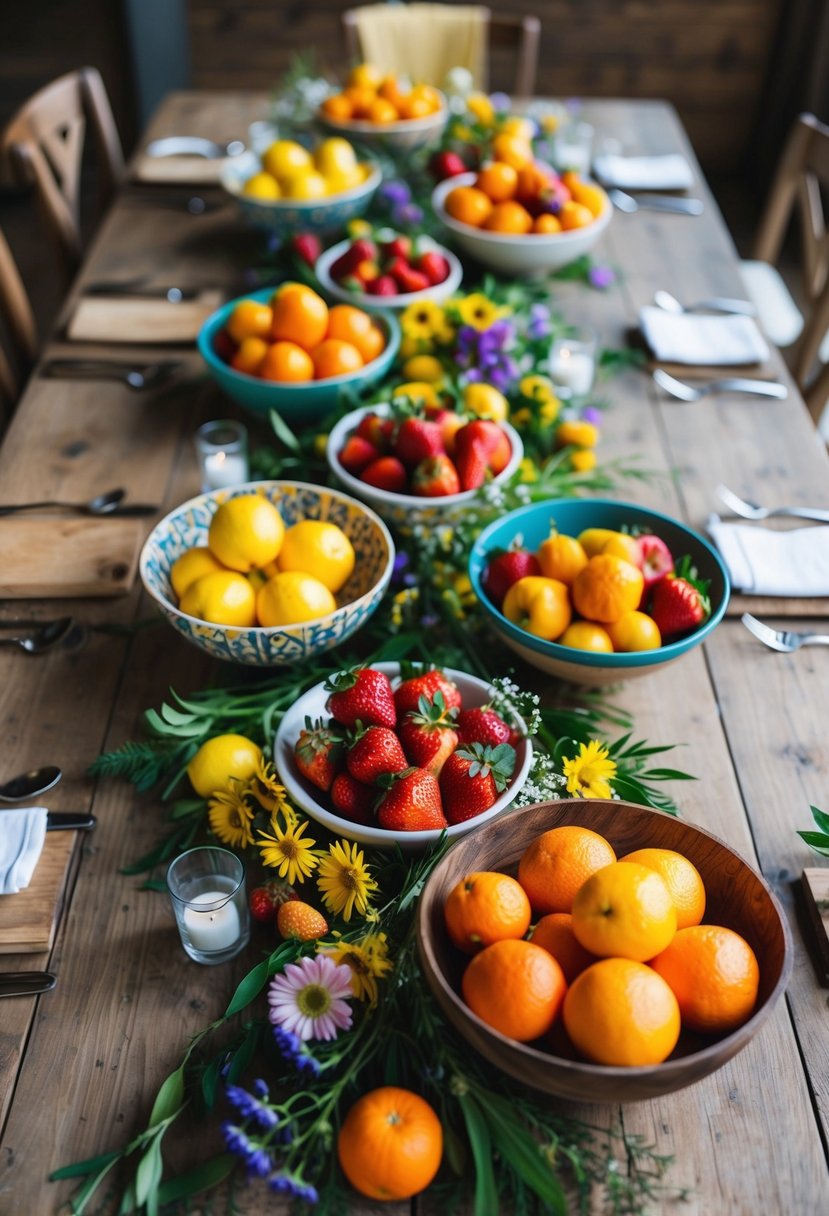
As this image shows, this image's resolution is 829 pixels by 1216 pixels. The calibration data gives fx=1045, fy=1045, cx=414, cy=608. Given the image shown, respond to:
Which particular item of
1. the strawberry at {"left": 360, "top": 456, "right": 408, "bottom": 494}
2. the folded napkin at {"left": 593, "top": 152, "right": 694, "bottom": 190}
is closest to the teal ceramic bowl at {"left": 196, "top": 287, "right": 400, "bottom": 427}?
the strawberry at {"left": 360, "top": 456, "right": 408, "bottom": 494}

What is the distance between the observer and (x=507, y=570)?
1.12m

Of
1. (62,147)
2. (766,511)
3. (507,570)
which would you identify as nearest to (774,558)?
(766,511)

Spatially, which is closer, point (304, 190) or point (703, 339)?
point (703, 339)

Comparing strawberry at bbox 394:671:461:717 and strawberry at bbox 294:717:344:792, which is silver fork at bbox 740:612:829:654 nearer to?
strawberry at bbox 394:671:461:717

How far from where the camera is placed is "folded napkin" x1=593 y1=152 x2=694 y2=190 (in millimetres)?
2283

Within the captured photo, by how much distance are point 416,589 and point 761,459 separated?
24.6 inches

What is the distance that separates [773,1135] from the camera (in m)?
0.76

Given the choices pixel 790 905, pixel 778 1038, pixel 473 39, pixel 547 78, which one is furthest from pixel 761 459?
pixel 547 78

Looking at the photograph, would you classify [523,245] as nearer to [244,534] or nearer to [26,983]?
[244,534]

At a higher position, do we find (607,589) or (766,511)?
(607,589)

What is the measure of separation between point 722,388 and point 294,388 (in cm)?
70

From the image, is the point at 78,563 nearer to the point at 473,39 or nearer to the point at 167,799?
the point at 167,799

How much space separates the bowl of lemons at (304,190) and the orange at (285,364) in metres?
0.56

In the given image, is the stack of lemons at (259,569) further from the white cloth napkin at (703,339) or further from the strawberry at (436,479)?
the white cloth napkin at (703,339)
